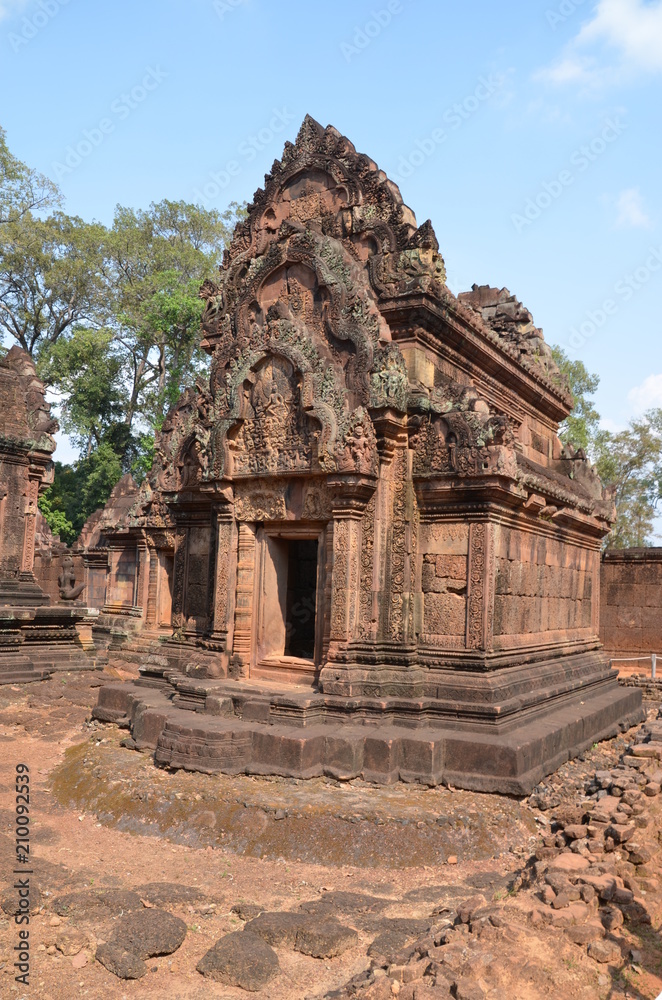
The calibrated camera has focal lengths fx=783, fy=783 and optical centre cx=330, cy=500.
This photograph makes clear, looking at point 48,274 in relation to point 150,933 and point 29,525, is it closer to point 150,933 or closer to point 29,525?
point 29,525

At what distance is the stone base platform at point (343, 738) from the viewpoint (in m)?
7.64

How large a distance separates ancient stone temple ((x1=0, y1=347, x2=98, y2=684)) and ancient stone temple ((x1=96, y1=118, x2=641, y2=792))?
461 cm

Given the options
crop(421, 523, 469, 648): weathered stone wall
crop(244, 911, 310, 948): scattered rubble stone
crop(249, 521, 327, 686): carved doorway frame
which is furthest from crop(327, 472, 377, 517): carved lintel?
crop(244, 911, 310, 948): scattered rubble stone

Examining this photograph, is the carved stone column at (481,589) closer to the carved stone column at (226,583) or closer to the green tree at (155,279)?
the carved stone column at (226,583)

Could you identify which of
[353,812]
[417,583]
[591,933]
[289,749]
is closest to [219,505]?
[417,583]

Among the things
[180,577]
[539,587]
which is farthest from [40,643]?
[539,587]

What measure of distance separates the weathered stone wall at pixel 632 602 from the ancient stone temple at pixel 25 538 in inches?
504

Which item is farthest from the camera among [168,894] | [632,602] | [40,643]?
[632,602]

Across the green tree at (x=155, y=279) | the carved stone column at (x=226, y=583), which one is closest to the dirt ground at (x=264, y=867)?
the carved stone column at (x=226, y=583)

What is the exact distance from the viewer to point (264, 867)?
→ 20.7ft

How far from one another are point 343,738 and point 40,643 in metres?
9.58

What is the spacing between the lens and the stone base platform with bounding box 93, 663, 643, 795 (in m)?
7.64

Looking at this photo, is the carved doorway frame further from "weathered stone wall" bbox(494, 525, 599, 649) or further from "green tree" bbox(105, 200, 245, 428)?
"green tree" bbox(105, 200, 245, 428)

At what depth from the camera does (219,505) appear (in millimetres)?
10188
